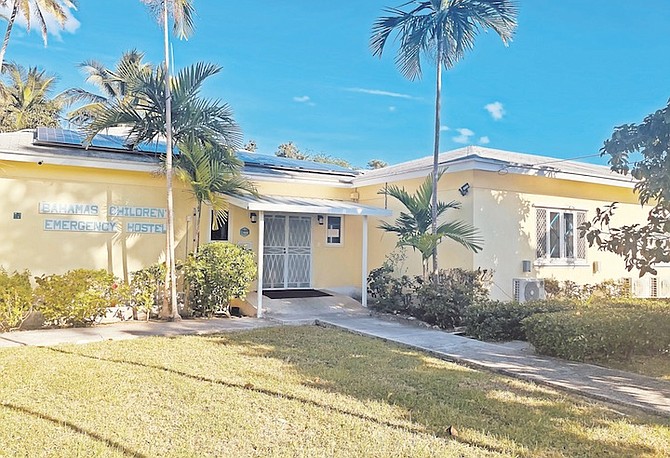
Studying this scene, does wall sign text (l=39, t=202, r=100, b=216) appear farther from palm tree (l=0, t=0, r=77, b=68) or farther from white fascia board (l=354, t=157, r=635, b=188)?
palm tree (l=0, t=0, r=77, b=68)

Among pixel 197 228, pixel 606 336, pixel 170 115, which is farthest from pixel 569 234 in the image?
pixel 170 115

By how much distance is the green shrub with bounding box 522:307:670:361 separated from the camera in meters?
7.98

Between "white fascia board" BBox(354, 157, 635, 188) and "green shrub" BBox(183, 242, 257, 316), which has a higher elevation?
"white fascia board" BBox(354, 157, 635, 188)

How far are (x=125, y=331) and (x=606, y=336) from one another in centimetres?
929

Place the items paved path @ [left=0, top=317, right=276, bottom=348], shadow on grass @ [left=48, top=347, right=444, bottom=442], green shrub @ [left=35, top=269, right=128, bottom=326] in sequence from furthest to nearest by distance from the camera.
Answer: green shrub @ [left=35, top=269, right=128, bottom=326]
paved path @ [left=0, top=317, right=276, bottom=348]
shadow on grass @ [left=48, top=347, right=444, bottom=442]

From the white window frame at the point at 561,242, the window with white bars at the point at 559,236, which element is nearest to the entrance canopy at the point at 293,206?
the window with white bars at the point at 559,236

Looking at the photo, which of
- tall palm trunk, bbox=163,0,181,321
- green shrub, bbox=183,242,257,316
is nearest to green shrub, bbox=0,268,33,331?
tall palm trunk, bbox=163,0,181,321

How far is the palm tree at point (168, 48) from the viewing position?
11.6 meters

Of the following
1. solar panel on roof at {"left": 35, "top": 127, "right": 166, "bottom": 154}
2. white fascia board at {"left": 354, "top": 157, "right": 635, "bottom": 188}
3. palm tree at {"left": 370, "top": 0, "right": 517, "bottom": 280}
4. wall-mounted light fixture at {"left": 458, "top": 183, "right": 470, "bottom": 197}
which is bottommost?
wall-mounted light fixture at {"left": 458, "top": 183, "right": 470, "bottom": 197}

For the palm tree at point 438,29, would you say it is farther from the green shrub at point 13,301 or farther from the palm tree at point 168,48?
the green shrub at point 13,301

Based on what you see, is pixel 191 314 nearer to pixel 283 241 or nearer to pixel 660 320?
pixel 283 241

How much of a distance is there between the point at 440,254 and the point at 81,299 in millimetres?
9388

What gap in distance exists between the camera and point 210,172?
1215 centimetres

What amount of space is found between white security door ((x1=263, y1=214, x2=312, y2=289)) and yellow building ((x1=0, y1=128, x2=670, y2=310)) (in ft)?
0.11
